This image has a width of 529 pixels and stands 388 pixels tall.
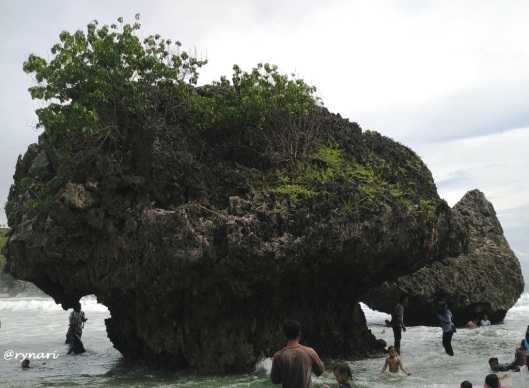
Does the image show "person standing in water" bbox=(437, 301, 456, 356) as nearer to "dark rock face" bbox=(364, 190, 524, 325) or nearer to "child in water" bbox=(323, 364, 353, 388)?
"dark rock face" bbox=(364, 190, 524, 325)

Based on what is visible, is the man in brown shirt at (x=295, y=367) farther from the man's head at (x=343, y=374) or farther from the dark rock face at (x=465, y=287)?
the dark rock face at (x=465, y=287)

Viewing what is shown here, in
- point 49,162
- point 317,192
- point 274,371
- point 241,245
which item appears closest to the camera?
point 274,371

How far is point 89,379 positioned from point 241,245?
539 centimetres

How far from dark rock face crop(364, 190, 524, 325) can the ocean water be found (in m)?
0.81

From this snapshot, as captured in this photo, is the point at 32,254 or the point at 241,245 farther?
the point at 32,254

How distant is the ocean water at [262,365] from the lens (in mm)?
13766

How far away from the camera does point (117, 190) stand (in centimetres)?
1523

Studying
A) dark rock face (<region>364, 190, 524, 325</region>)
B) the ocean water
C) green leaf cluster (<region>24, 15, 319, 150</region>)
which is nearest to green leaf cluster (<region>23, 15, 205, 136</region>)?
green leaf cluster (<region>24, 15, 319, 150</region>)

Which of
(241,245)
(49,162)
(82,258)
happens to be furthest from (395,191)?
(49,162)

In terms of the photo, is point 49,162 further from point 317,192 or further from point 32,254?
point 317,192

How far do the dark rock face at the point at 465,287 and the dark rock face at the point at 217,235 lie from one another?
6.73 metres

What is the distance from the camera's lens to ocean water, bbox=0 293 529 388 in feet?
45.2

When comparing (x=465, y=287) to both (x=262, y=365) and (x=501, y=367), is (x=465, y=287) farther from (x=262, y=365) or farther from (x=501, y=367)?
(x=262, y=365)

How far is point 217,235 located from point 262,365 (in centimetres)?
343
